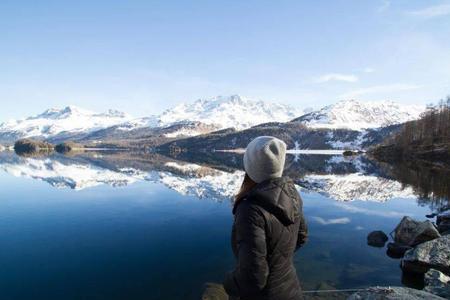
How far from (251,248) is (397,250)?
21.4 meters

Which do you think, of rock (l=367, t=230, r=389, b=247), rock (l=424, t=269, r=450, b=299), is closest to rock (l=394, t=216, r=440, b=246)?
rock (l=367, t=230, r=389, b=247)

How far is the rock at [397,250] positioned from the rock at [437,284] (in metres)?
6.35

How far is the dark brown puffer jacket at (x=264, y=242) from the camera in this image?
4738mm

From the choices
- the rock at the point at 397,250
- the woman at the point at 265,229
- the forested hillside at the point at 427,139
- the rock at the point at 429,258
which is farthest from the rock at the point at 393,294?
the forested hillside at the point at 427,139

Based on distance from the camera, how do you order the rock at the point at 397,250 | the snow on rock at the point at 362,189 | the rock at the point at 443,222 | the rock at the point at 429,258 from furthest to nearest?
the snow on rock at the point at 362,189
the rock at the point at 443,222
the rock at the point at 397,250
the rock at the point at 429,258

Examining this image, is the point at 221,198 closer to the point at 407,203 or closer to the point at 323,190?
the point at 323,190

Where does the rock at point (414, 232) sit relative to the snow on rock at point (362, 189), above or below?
above

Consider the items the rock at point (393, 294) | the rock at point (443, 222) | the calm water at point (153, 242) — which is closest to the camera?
the rock at point (393, 294)

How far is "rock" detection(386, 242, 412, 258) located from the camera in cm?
2233

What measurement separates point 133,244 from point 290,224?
21311mm

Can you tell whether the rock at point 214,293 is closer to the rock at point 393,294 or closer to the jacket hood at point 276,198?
the rock at point 393,294

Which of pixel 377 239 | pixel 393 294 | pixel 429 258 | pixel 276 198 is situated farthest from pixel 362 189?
pixel 276 198

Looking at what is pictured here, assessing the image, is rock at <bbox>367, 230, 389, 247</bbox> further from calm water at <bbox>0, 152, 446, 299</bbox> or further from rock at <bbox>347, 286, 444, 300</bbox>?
rock at <bbox>347, 286, 444, 300</bbox>

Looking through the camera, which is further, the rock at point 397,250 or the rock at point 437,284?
the rock at point 397,250
